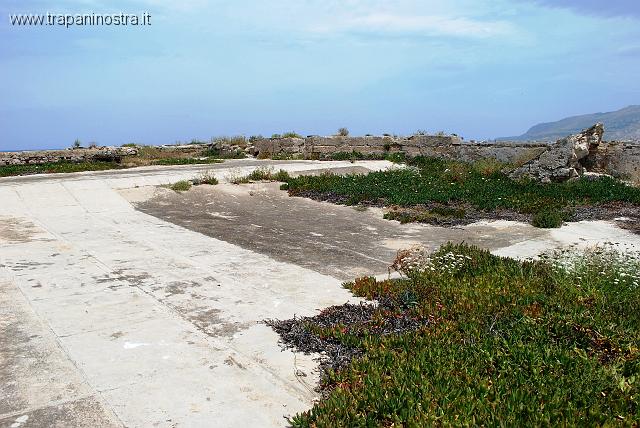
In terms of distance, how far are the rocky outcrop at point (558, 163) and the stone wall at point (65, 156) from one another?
1475cm

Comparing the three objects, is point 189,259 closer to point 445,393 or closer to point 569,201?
point 445,393

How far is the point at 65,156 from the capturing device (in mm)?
19812

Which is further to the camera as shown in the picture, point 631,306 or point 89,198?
point 89,198

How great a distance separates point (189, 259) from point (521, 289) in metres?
4.21

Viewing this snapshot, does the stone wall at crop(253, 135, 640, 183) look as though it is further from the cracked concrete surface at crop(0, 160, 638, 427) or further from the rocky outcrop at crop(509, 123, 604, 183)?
the cracked concrete surface at crop(0, 160, 638, 427)

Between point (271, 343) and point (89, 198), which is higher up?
point (89, 198)

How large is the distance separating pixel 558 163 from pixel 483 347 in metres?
12.8

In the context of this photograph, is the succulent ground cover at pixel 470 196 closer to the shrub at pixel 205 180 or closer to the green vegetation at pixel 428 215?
the green vegetation at pixel 428 215

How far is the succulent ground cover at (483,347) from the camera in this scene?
327 centimetres

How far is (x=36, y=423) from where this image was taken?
3.21 metres

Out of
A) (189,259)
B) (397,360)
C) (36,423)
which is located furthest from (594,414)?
(189,259)

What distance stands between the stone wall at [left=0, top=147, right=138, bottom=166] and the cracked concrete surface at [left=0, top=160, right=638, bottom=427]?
8.09 m

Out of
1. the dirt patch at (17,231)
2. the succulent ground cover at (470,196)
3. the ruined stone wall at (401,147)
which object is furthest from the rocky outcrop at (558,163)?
the dirt patch at (17,231)

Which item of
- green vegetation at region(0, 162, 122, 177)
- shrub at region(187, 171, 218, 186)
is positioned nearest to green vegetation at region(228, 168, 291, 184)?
shrub at region(187, 171, 218, 186)
